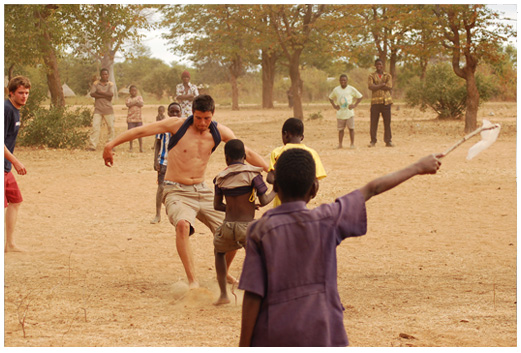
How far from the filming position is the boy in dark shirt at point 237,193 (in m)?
4.63

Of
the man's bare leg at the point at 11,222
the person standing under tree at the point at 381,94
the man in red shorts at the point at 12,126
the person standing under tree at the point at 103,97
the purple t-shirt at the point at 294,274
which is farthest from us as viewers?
the person standing under tree at the point at 103,97

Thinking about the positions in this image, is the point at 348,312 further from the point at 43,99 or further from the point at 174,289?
the point at 43,99

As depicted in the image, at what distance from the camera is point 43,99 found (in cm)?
1605

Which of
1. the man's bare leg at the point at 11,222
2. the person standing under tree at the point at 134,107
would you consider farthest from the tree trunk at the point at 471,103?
the man's bare leg at the point at 11,222

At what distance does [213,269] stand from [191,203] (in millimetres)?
1003

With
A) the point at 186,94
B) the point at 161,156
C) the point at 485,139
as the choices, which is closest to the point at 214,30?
the point at 186,94

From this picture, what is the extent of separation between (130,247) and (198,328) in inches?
105

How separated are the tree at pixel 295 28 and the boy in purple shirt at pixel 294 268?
703 inches

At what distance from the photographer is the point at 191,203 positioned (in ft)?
17.3

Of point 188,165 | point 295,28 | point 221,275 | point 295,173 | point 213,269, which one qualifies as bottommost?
point 213,269

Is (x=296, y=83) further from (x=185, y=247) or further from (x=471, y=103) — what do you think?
(x=185, y=247)

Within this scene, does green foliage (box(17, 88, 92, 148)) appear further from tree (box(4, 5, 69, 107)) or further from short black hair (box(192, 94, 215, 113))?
short black hair (box(192, 94, 215, 113))

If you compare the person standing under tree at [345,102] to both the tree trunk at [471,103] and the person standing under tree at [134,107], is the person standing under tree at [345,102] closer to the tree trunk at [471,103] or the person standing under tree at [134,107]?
the person standing under tree at [134,107]

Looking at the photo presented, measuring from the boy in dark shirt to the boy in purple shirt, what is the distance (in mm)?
1992
